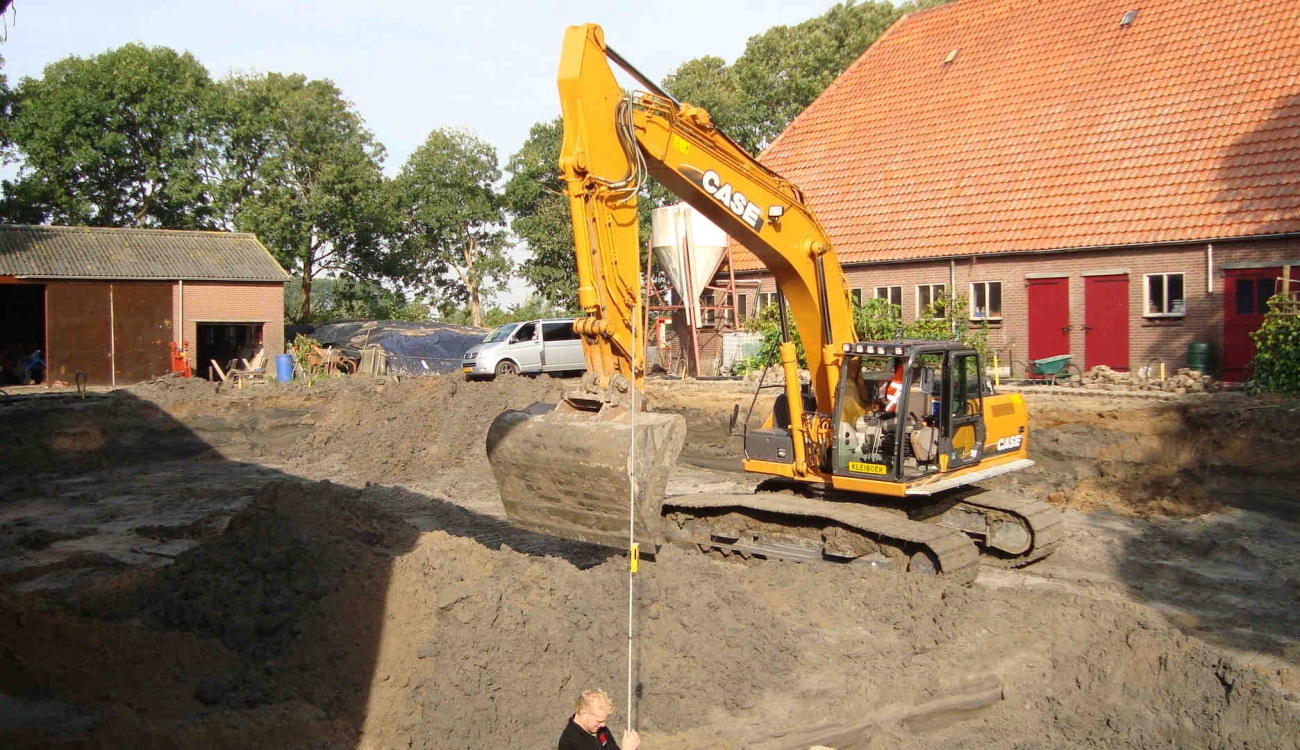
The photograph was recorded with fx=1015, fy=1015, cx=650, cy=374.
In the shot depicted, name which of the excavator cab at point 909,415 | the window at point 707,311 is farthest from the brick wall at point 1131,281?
the excavator cab at point 909,415

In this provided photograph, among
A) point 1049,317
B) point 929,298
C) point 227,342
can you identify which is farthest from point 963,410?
point 227,342

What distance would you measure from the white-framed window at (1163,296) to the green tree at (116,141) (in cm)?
3455

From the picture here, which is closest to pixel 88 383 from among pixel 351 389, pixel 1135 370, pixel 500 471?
pixel 351 389

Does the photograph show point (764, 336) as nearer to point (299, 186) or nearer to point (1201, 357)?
point (1201, 357)

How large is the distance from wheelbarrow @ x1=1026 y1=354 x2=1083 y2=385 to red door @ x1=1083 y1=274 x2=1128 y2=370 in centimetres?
74

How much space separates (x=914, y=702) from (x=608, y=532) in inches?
95.3

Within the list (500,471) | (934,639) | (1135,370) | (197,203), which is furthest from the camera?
(197,203)

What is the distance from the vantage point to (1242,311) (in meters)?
18.9

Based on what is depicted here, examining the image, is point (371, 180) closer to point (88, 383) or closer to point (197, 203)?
point (197, 203)

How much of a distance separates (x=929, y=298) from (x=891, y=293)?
37.2 inches

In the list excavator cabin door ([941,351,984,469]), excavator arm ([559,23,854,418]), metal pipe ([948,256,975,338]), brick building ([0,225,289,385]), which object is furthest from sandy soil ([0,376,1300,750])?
brick building ([0,225,289,385])

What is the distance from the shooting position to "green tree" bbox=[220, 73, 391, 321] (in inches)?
1590

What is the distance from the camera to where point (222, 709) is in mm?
5617

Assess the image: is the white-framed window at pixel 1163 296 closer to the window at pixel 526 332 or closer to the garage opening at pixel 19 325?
the window at pixel 526 332
